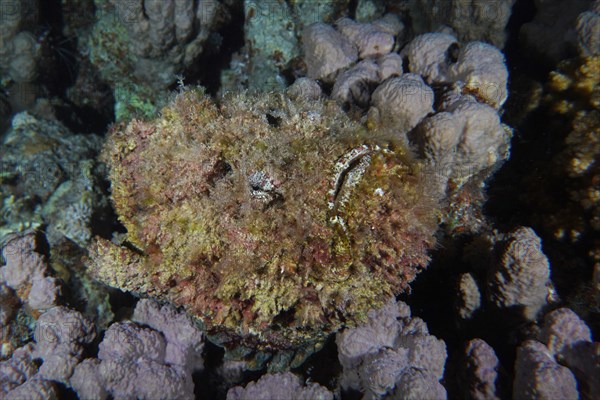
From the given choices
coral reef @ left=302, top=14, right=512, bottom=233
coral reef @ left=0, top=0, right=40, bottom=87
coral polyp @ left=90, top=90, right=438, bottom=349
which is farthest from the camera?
coral reef @ left=0, top=0, right=40, bottom=87

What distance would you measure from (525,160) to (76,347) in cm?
431

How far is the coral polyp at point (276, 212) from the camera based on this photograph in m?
2.30

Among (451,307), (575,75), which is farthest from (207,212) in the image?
(575,75)

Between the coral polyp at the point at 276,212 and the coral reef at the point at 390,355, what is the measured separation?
24cm

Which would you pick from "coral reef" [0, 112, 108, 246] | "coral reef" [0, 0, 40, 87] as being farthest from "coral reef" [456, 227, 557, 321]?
"coral reef" [0, 0, 40, 87]

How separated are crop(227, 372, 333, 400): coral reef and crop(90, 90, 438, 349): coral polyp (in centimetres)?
29

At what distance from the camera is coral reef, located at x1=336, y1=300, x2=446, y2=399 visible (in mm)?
2578

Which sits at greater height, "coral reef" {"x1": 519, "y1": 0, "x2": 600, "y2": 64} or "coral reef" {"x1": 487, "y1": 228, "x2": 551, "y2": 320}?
"coral reef" {"x1": 519, "y1": 0, "x2": 600, "y2": 64}

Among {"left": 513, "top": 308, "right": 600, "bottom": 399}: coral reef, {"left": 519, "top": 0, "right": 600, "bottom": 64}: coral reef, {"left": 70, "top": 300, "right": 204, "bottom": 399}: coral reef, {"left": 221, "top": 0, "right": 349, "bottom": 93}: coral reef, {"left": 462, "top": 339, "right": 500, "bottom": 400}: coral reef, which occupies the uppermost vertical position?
{"left": 221, "top": 0, "right": 349, "bottom": 93}: coral reef

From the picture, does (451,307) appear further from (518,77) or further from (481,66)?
(518,77)

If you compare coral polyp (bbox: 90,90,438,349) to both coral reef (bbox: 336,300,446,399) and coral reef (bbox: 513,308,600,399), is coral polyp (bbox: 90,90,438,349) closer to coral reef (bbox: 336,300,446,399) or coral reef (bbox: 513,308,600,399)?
coral reef (bbox: 336,300,446,399)

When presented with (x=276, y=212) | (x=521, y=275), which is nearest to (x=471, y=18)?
(x=521, y=275)

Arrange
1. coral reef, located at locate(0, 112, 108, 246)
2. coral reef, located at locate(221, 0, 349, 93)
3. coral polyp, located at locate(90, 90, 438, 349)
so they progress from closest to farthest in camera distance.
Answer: coral polyp, located at locate(90, 90, 438, 349) < coral reef, located at locate(0, 112, 108, 246) < coral reef, located at locate(221, 0, 349, 93)

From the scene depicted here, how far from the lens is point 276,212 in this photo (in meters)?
2.29
